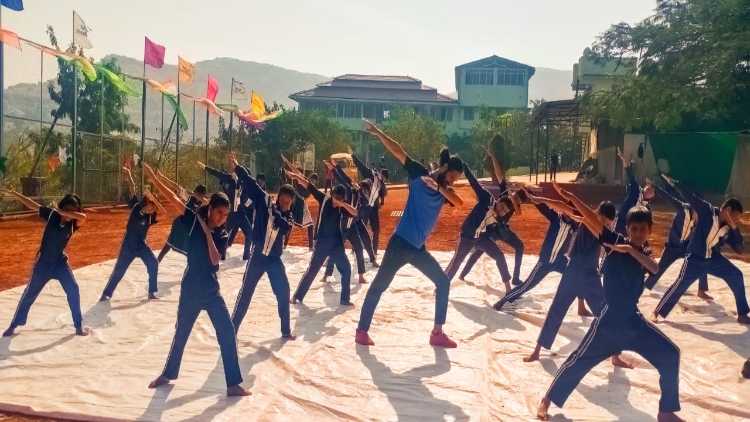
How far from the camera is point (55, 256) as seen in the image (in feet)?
24.1

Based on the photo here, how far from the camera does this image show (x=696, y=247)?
342 inches

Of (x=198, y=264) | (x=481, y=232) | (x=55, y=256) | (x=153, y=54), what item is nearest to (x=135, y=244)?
(x=55, y=256)

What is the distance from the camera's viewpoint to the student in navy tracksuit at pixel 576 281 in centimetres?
693

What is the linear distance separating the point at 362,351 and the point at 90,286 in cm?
551

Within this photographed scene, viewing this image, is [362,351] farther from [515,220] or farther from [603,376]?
[515,220]

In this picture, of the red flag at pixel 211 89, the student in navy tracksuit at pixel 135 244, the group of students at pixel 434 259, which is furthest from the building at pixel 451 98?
the student in navy tracksuit at pixel 135 244

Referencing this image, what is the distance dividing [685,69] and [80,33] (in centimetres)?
2081

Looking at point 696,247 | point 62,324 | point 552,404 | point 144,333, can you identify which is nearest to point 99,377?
point 144,333

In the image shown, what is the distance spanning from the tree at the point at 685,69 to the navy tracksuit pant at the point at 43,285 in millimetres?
20634

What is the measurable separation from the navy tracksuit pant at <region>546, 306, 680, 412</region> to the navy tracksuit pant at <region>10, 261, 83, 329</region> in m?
5.35

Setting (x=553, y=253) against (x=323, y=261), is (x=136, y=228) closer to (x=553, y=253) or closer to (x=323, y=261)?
(x=323, y=261)

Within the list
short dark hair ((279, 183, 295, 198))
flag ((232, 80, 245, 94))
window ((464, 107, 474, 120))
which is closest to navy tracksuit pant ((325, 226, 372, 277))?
short dark hair ((279, 183, 295, 198))

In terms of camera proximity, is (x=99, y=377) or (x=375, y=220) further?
(x=375, y=220)

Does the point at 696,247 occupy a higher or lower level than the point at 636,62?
lower
